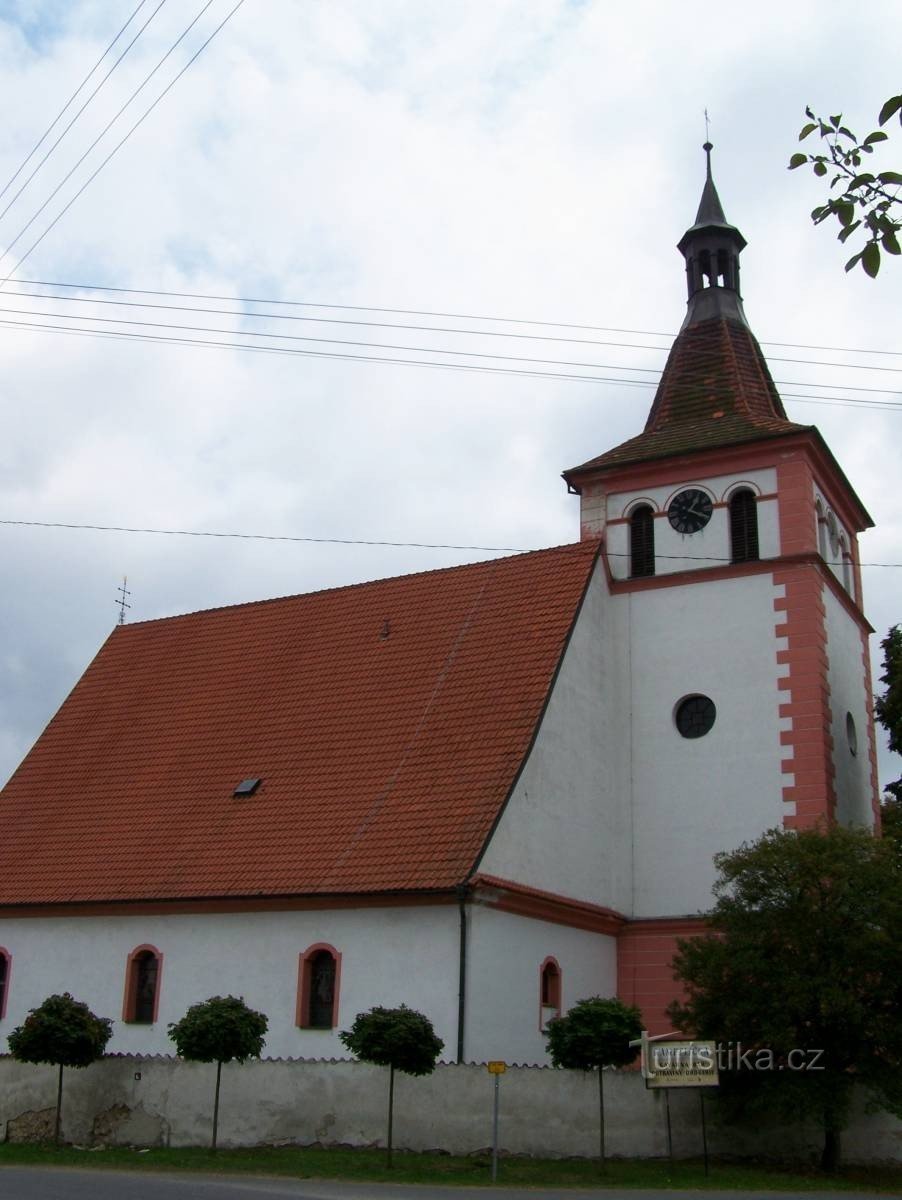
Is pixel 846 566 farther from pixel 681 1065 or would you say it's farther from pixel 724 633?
pixel 681 1065

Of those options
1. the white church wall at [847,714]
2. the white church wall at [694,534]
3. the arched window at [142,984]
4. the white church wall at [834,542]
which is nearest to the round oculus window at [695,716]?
the white church wall at [847,714]

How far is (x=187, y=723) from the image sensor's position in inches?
1105

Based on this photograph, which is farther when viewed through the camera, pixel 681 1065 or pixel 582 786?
pixel 582 786

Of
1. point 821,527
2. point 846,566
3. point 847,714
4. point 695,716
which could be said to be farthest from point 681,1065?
point 846,566

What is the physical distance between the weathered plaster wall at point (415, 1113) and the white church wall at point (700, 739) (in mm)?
5082

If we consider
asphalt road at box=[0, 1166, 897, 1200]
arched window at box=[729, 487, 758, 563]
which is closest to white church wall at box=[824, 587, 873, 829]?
arched window at box=[729, 487, 758, 563]

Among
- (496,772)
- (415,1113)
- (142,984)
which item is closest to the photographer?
(415,1113)

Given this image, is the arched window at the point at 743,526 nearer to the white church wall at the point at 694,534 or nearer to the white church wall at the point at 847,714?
the white church wall at the point at 694,534

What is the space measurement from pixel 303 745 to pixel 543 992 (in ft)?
21.8

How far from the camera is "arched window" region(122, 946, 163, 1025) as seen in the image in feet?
76.6

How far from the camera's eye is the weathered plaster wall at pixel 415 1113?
18.0 m

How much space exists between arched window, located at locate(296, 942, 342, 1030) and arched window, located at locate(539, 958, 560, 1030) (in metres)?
3.24

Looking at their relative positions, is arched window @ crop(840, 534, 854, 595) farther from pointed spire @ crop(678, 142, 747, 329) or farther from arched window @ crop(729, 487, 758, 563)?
pointed spire @ crop(678, 142, 747, 329)

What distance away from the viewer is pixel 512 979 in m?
21.0
